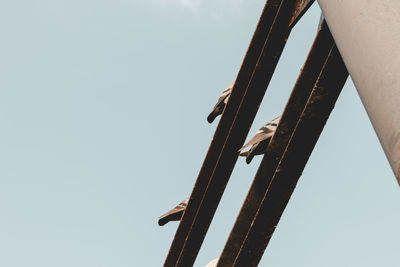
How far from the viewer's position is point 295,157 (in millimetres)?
4797

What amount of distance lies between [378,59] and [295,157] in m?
2.87

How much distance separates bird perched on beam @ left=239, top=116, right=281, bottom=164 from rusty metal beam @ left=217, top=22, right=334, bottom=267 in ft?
0.48

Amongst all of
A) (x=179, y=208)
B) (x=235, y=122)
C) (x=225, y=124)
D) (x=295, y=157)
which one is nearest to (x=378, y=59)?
(x=295, y=157)

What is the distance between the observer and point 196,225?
6.02 meters

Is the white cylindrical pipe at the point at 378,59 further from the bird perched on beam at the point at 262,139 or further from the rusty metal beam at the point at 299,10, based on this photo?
the bird perched on beam at the point at 262,139

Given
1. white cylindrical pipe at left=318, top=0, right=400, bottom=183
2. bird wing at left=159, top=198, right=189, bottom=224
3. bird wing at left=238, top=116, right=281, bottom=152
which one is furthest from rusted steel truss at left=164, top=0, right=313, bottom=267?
white cylindrical pipe at left=318, top=0, right=400, bottom=183

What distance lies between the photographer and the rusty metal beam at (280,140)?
438 centimetres

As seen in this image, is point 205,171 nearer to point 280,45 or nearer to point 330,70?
point 280,45

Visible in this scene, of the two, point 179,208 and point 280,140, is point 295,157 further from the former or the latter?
point 179,208

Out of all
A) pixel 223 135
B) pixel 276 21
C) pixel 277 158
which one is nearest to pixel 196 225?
pixel 223 135

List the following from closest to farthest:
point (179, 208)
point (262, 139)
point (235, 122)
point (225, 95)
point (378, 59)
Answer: point (378, 59), point (262, 139), point (235, 122), point (225, 95), point (179, 208)

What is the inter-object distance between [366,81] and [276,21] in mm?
3177

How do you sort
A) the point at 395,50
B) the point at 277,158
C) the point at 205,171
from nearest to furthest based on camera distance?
1. the point at 395,50
2. the point at 277,158
3. the point at 205,171

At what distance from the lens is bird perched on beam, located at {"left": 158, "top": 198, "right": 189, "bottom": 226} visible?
6.39 meters
